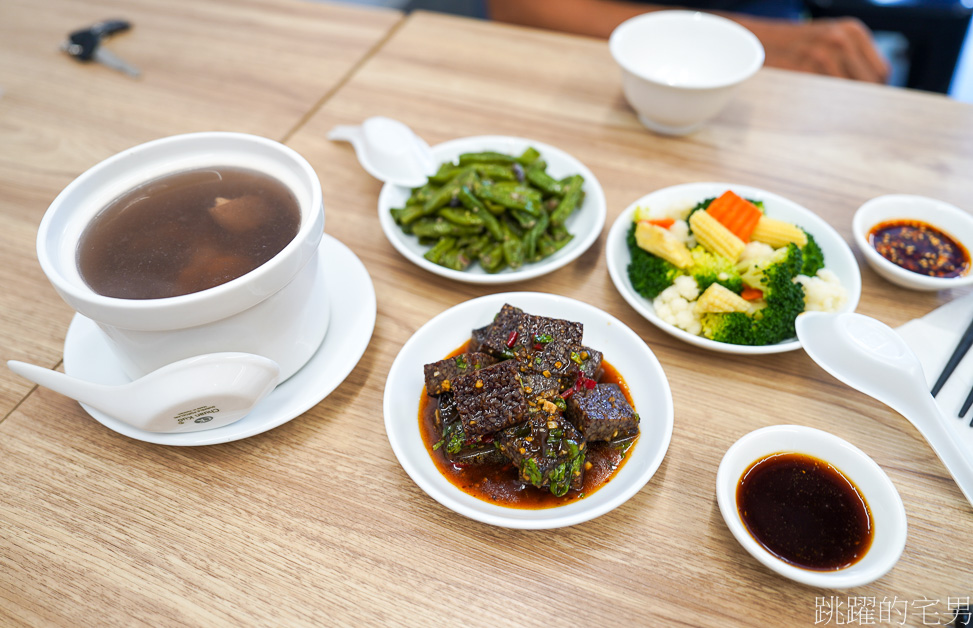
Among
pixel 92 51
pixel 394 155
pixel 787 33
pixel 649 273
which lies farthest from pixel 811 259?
pixel 92 51

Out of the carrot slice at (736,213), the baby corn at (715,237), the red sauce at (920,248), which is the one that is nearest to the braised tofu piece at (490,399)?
the baby corn at (715,237)

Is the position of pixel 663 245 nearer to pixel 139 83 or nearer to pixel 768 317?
pixel 768 317

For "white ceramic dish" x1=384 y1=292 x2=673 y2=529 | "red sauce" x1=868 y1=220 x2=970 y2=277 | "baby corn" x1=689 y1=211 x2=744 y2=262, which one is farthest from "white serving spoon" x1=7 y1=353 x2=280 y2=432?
"red sauce" x1=868 y1=220 x2=970 y2=277

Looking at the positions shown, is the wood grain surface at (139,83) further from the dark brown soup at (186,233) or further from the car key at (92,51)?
the dark brown soup at (186,233)

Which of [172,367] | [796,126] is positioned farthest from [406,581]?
[796,126]

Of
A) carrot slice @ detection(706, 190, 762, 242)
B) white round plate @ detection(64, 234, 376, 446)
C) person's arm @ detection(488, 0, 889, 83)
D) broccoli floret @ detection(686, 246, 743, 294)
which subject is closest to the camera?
white round plate @ detection(64, 234, 376, 446)

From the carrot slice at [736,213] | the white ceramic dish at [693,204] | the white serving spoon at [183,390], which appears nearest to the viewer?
the white serving spoon at [183,390]

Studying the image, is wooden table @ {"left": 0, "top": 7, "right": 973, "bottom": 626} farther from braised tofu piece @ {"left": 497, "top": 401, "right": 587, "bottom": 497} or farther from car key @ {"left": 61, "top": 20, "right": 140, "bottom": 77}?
car key @ {"left": 61, "top": 20, "right": 140, "bottom": 77}

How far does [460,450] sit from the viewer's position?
1294mm

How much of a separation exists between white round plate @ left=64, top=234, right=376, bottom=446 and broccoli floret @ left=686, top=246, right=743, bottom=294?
0.92 metres

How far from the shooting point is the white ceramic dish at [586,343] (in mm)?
1183

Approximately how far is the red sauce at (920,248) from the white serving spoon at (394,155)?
148 cm

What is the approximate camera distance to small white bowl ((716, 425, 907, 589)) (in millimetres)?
1083

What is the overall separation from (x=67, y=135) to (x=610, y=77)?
2.31 metres
